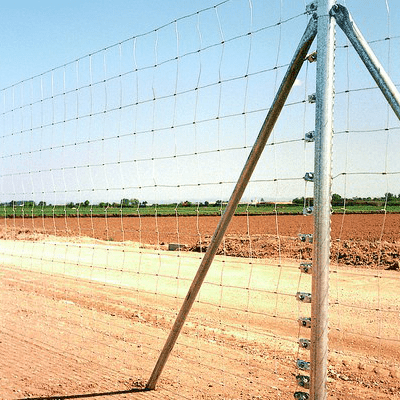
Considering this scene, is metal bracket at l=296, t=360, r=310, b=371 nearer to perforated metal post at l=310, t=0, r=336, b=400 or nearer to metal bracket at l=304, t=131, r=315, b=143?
perforated metal post at l=310, t=0, r=336, b=400

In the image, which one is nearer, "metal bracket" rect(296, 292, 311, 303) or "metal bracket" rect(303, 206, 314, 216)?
"metal bracket" rect(303, 206, 314, 216)

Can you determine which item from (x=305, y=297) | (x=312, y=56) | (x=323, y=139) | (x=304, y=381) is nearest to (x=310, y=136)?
(x=323, y=139)

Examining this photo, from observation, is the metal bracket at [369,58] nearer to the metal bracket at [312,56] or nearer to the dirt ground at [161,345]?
the metal bracket at [312,56]

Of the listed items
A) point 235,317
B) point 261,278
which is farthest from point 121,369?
point 261,278

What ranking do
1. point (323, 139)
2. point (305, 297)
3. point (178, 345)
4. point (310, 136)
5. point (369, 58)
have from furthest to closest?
point (178, 345), point (305, 297), point (310, 136), point (323, 139), point (369, 58)

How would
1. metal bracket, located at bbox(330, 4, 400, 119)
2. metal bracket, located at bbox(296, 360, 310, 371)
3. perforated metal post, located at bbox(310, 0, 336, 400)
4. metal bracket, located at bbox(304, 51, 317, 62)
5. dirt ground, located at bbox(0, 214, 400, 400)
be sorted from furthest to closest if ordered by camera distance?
dirt ground, located at bbox(0, 214, 400, 400) → metal bracket, located at bbox(296, 360, 310, 371) → metal bracket, located at bbox(304, 51, 317, 62) → perforated metal post, located at bbox(310, 0, 336, 400) → metal bracket, located at bbox(330, 4, 400, 119)

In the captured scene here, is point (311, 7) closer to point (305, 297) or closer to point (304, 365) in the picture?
point (305, 297)

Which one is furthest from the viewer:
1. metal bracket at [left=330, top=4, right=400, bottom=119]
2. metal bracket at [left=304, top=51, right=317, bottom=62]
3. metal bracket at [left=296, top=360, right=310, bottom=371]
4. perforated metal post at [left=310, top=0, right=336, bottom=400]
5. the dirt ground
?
the dirt ground

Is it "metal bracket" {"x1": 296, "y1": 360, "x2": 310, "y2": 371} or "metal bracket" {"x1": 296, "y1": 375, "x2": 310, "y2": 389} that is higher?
"metal bracket" {"x1": 296, "y1": 360, "x2": 310, "y2": 371}

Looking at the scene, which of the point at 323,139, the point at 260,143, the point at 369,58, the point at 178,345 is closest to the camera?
the point at 369,58

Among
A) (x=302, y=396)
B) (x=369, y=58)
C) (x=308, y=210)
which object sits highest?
(x=369, y=58)

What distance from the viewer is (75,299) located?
8.73m

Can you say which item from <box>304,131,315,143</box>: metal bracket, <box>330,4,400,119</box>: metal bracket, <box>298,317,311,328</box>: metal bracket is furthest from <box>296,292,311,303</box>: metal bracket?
<box>330,4,400,119</box>: metal bracket

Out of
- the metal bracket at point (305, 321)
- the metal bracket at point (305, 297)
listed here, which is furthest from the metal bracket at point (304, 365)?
the metal bracket at point (305, 297)
